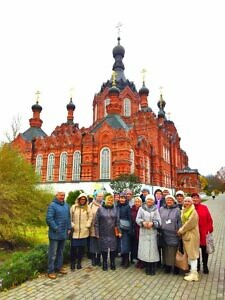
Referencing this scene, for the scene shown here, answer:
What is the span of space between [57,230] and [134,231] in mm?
2287

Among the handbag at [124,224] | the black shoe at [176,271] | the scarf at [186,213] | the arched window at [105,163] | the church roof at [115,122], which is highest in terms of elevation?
the church roof at [115,122]

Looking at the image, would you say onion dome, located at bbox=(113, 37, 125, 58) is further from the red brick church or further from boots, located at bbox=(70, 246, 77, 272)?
boots, located at bbox=(70, 246, 77, 272)

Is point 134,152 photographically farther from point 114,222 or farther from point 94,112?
point 114,222

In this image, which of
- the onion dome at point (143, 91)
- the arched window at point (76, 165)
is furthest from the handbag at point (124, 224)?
the onion dome at point (143, 91)

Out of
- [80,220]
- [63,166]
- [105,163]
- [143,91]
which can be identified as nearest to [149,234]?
[80,220]

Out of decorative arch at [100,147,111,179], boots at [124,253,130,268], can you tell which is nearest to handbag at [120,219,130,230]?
boots at [124,253,130,268]

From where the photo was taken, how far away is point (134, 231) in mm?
7812

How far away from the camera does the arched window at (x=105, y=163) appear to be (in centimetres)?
3034

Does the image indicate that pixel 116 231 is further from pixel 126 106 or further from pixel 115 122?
pixel 126 106

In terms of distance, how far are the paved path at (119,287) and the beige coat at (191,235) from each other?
0.67 meters

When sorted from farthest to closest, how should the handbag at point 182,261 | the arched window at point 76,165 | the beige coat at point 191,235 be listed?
1. the arched window at point 76,165
2. the handbag at point 182,261
3. the beige coat at point 191,235

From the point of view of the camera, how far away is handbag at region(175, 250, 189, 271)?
266 inches

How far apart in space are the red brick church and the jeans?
21633 mm

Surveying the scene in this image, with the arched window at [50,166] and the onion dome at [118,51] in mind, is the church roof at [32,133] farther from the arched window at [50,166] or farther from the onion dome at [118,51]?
the onion dome at [118,51]
